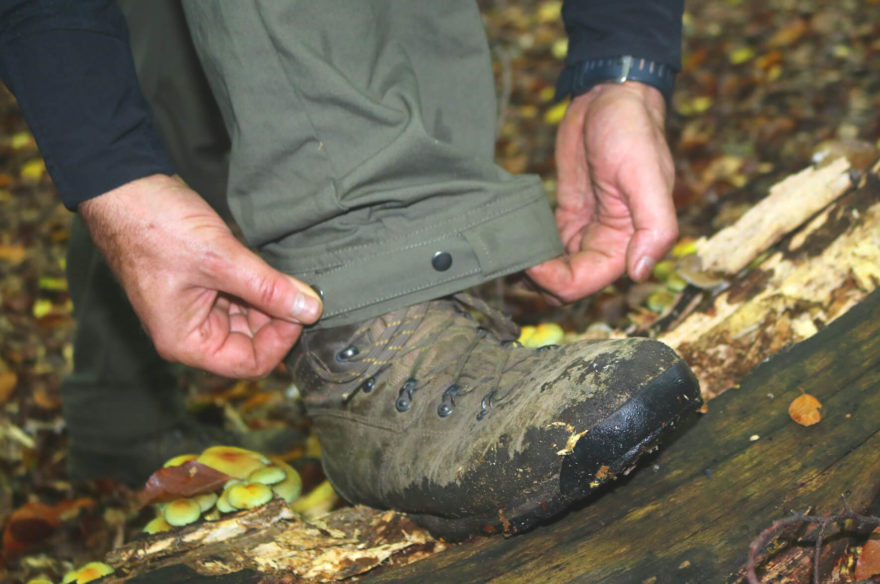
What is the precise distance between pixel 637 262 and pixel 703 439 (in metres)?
0.52

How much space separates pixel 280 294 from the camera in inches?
63.4

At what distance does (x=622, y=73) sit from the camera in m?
2.10

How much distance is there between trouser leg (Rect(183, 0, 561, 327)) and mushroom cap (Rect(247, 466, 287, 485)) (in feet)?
2.00

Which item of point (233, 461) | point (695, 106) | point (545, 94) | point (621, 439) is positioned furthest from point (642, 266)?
point (545, 94)

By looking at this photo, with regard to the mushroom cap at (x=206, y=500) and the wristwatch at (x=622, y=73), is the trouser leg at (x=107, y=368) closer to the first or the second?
the mushroom cap at (x=206, y=500)

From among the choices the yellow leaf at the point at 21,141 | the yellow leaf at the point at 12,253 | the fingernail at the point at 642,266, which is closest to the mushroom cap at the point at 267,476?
the fingernail at the point at 642,266

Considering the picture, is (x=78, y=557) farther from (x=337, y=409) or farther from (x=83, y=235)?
(x=337, y=409)

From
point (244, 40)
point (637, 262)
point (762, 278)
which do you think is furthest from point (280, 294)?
point (762, 278)

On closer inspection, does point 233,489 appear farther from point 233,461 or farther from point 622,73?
point 622,73

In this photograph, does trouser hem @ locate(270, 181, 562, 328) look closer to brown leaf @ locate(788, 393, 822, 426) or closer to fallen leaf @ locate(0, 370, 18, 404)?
brown leaf @ locate(788, 393, 822, 426)

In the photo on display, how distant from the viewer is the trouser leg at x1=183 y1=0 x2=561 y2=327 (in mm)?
1567

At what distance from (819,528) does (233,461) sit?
5.25 ft

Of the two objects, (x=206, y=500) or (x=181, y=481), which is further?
(x=206, y=500)

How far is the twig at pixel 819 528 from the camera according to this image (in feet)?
4.04
